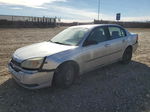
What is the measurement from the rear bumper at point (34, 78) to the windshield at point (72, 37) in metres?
1.26

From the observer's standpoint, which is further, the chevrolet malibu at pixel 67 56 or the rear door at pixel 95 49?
the rear door at pixel 95 49

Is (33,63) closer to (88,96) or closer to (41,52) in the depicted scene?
(41,52)

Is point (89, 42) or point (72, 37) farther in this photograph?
point (72, 37)

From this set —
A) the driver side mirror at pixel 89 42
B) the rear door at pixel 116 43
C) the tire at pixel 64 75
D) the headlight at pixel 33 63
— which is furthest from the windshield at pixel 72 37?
the headlight at pixel 33 63

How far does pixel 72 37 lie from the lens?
548cm

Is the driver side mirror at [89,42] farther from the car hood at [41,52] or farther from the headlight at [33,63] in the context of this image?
the headlight at [33,63]

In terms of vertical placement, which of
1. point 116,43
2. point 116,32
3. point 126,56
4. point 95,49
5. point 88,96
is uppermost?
point 116,32

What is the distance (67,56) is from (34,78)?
941 millimetres

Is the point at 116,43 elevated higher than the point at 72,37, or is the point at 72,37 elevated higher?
the point at 72,37

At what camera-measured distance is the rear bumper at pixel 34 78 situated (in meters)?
4.16

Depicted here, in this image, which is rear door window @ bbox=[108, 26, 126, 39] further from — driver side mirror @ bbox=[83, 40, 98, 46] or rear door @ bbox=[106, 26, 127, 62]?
driver side mirror @ bbox=[83, 40, 98, 46]

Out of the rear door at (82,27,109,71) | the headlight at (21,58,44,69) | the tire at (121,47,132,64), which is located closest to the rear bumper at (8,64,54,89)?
the headlight at (21,58,44,69)

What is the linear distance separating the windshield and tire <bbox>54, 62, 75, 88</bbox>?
733 millimetres

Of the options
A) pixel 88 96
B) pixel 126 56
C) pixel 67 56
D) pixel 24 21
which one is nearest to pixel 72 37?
pixel 67 56
